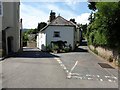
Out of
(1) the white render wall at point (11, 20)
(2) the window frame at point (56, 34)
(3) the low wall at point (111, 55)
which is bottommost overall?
(3) the low wall at point (111, 55)

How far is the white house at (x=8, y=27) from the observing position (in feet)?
135

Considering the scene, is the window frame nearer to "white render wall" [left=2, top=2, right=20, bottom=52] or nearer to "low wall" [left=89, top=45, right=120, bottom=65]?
"white render wall" [left=2, top=2, right=20, bottom=52]

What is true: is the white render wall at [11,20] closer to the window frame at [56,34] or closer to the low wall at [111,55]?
the window frame at [56,34]

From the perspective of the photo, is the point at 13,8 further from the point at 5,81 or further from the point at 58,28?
the point at 5,81

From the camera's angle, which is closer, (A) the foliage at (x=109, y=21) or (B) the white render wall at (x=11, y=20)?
(A) the foliage at (x=109, y=21)

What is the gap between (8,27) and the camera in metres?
43.5

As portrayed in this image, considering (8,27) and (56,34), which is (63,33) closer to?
(56,34)

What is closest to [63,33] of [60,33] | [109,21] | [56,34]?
[60,33]

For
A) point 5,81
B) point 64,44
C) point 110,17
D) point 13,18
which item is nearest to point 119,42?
point 110,17

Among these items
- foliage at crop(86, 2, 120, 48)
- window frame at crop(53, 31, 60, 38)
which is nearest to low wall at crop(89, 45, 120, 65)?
foliage at crop(86, 2, 120, 48)

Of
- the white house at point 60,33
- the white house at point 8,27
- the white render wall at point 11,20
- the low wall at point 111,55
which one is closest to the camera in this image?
the low wall at point 111,55

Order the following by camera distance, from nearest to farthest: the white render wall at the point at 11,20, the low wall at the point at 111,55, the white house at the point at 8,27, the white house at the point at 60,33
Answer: the low wall at the point at 111,55, the white house at the point at 8,27, the white render wall at the point at 11,20, the white house at the point at 60,33

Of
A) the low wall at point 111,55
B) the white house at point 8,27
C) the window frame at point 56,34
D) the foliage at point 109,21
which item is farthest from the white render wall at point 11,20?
the foliage at point 109,21

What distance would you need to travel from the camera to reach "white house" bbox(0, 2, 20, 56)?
4108 centimetres
